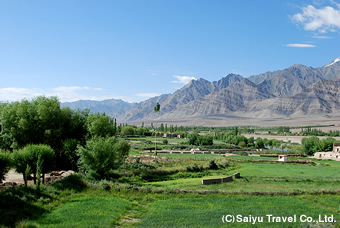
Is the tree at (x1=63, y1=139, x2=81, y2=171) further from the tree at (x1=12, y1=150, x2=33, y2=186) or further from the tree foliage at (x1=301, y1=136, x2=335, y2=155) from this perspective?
the tree foliage at (x1=301, y1=136, x2=335, y2=155)

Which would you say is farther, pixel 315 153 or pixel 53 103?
pixel 315 153

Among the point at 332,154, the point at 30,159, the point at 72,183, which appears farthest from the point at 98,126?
the point at 332,154

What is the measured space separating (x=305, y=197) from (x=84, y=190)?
19858 millimetres

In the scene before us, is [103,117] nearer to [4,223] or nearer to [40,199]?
[40,199]

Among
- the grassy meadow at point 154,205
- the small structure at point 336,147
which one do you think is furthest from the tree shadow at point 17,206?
the small structure at point 336,147

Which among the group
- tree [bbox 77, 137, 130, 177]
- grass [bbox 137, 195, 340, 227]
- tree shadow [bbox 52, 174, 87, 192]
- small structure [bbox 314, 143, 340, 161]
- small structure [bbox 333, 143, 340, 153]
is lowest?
small structure [bbox 314, 143, 340, 161]

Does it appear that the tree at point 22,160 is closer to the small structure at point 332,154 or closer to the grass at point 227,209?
the grass at point 227,209

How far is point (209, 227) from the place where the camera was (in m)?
17.0

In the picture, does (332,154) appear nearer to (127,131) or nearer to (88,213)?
(88,213)

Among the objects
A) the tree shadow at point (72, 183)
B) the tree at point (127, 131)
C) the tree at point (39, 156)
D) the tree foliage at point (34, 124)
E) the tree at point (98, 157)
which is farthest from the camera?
the tree at point (127, 131)

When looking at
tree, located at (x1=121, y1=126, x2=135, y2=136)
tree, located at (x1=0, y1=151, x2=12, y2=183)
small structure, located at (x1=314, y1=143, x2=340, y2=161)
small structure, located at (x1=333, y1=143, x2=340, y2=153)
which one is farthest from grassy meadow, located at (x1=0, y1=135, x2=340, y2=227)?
tree, located at (x1=121, y1=126, x2=135, y2=136)

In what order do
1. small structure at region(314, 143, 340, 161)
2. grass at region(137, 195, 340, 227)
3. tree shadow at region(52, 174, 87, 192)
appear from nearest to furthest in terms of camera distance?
grass at region(137, 195, 340, 227) < tree shadow at region(52, 174, 87, 192) < small structure at region(314, 143, 340, 161)

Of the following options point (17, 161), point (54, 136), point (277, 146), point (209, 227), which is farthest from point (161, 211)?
point (277, 146)

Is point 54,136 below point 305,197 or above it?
above
